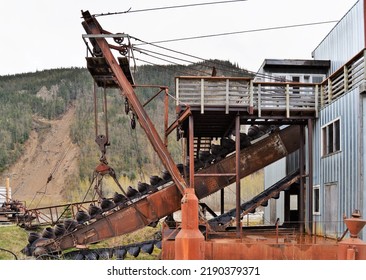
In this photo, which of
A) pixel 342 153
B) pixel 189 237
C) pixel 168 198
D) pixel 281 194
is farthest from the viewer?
pixel 281 194

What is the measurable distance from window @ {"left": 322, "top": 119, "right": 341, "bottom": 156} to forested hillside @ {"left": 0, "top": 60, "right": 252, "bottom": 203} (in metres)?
45.8

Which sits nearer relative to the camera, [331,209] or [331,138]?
[331,209]

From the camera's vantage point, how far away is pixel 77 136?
83.2 meters

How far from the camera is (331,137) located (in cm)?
1753

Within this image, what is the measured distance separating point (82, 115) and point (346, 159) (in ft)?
256

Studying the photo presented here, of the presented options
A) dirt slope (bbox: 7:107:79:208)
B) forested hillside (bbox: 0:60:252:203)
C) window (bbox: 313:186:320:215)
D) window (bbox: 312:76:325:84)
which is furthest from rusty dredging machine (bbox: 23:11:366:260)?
forested hillside (bbox: 0:60:252:203)

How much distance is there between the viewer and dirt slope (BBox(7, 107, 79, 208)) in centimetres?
6888

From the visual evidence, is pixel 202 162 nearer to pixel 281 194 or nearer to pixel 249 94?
pixel 249 94

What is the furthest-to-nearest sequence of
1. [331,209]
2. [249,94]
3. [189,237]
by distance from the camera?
1. [249,94]
2. [331,209]
3. [189,237]

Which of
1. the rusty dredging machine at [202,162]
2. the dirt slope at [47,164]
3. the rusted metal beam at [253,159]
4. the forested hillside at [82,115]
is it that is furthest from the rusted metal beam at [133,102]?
the forested hillside at [82,115]

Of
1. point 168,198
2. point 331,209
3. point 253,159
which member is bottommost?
point 331,209

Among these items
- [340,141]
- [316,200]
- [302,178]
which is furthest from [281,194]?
[340,141]

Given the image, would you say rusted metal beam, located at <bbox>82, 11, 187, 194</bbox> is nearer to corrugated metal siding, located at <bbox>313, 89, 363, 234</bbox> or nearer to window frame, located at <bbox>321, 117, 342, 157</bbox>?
corrugated metal siding, located at <bbox>313, 89, 363, 234</bbox>
